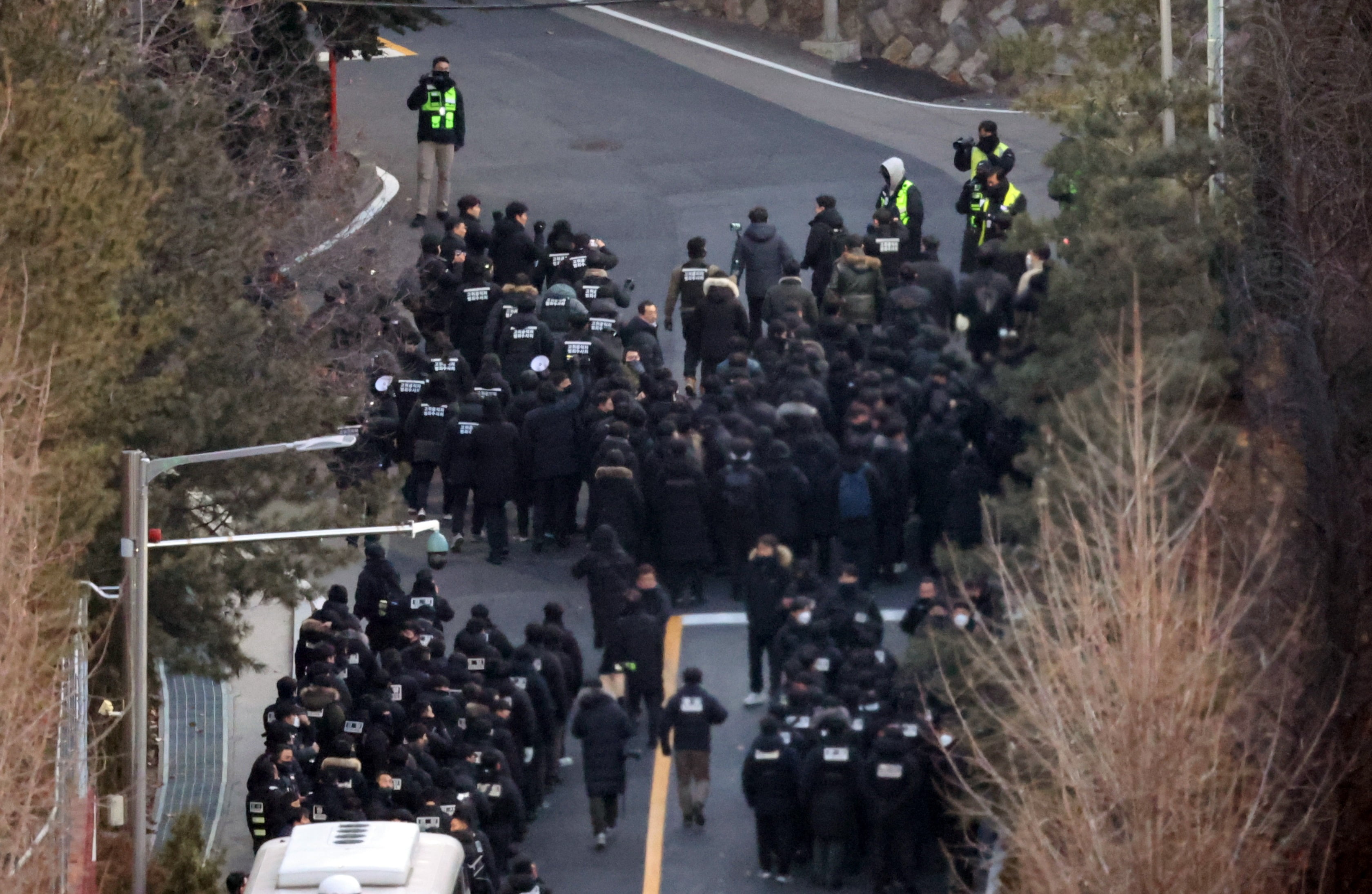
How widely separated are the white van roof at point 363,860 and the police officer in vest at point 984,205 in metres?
12.8

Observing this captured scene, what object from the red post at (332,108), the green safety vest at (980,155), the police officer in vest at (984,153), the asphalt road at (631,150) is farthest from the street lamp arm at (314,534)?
the red post at (332,108)

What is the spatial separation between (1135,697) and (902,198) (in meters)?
12.6

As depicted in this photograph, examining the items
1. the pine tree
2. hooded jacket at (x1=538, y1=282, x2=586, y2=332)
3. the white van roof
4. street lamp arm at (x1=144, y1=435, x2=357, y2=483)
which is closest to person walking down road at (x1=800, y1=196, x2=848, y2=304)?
hooded jacket at (x1=538, y1=282, x2=586, y2=332)

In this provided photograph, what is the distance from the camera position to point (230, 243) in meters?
21.2

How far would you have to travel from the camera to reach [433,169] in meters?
31.9

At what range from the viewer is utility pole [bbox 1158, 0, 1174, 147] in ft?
80.2

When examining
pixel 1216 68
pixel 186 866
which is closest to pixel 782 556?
pixel 186 866

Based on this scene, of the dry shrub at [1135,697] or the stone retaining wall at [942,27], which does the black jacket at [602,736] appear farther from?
the stone retaining wall at [942,27]

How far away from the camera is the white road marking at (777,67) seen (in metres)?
37.8

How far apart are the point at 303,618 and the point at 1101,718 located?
10546 mm

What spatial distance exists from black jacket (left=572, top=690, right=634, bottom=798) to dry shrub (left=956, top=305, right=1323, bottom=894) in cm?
277

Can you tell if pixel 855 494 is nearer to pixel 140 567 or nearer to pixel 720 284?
pixel 720 284

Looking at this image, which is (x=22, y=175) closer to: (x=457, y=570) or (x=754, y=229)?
(x=457, y=570)

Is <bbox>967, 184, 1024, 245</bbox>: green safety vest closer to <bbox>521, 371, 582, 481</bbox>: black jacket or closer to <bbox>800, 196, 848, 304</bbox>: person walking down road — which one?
<bbox>800, 196, 848, 304</bbox>: person walking down road
